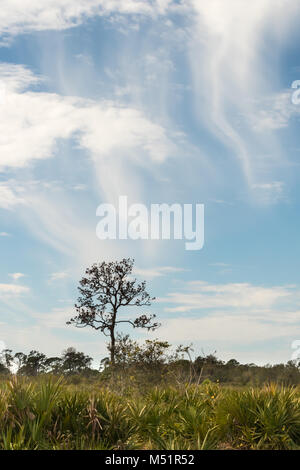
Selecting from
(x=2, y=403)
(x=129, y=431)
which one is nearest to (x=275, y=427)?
(x=129, y=431)

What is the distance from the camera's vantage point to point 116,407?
37.0ft

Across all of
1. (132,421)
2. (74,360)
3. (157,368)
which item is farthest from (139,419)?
(74,360)

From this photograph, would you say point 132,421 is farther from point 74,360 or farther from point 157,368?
point 74,360

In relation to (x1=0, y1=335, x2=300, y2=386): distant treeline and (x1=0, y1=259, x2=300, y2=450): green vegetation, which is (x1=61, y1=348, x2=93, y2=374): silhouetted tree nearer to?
(x1=0, y1=335, x2=300, y2=386): distant treeline

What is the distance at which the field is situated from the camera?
33.0 ft

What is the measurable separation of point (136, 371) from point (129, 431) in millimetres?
16549

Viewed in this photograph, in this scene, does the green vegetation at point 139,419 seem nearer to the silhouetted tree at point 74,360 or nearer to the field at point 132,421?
the field at point 132,421

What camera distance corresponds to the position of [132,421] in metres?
11.8

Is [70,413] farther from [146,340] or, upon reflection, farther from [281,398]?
[146,340]

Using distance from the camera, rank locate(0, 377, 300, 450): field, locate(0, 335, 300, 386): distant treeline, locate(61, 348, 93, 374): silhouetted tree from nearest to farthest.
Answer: locate(0, 377, 300, 450): field, locate(0, 335, 300, 386): distant treeline, locate(61, 348, 93, 374): silhouetted tree

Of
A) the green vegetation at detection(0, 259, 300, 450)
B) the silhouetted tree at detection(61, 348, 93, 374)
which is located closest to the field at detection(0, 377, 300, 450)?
the green vegetation at detection(0, 259, 300, 450)

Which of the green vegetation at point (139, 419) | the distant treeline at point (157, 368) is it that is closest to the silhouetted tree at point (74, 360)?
the distant treeline at point (157, 368)
